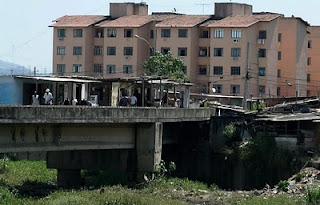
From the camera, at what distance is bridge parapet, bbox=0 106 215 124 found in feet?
103

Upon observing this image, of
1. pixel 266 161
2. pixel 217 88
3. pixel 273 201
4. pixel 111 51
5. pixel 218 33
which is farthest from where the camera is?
pixel 111 51

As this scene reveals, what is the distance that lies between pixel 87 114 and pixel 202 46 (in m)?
53.2

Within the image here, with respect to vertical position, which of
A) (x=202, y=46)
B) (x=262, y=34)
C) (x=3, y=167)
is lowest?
(x=3, y=167)

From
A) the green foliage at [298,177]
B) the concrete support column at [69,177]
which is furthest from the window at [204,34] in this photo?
the green foliage at [298,177]

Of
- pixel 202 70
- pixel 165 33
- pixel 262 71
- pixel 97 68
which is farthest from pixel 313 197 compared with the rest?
pixel 97 68

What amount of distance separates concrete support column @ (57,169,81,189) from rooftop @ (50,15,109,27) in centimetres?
4892

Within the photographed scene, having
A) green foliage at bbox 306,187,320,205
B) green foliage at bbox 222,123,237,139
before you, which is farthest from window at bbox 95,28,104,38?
green foliage at bbox 306,187,320,205

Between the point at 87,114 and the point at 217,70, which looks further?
the point at 217,70

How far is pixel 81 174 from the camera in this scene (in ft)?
149

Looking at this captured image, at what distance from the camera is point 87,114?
117 feet

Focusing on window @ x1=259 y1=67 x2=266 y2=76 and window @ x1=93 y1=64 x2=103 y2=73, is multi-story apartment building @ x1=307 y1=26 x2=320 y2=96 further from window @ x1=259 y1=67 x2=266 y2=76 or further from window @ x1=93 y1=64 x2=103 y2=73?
window @ x1=93 y1=64 x2=103 y2=73

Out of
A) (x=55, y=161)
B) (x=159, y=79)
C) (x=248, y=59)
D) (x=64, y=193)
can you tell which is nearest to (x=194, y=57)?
(x=248, y=59)

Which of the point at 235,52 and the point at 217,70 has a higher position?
the point at 235,52

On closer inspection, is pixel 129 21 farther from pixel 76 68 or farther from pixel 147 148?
pixel 147 148
